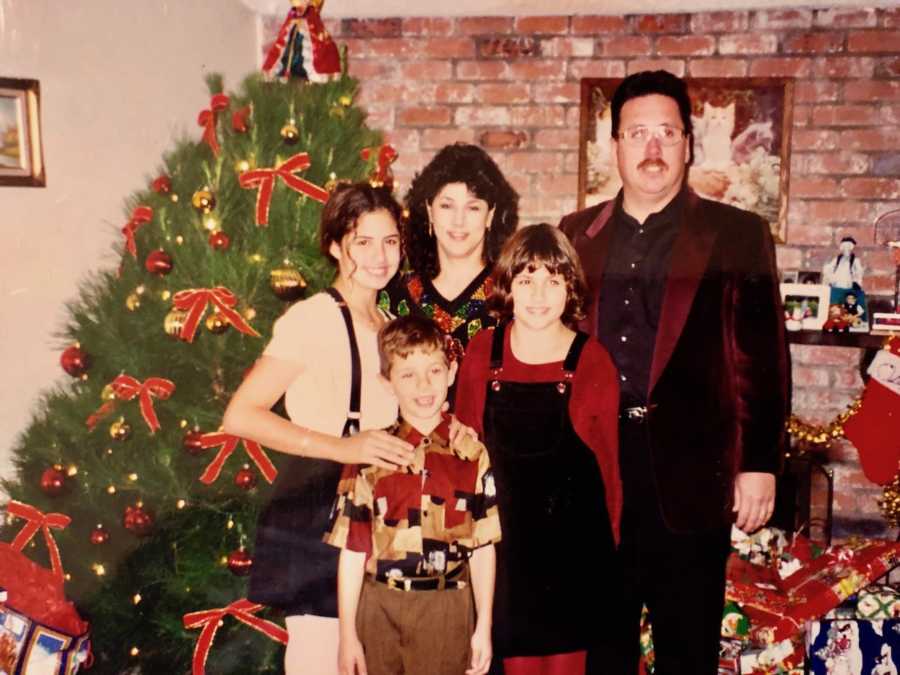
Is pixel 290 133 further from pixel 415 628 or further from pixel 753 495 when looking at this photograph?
pixel 753 495

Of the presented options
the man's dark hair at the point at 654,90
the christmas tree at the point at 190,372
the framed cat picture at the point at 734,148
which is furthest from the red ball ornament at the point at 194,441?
the man's dark hair at the point at 654,90

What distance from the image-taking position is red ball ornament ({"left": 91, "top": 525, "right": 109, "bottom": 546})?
5.31 feet

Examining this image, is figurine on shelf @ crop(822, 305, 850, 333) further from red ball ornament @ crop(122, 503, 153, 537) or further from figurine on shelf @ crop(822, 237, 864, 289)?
red ball ornament @ crop(122, 503, 153, 537)

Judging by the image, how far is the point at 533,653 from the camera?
56.6 inches

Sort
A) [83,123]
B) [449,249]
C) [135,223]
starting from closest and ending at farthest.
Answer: [449,249]
[135,223]
[83,123]

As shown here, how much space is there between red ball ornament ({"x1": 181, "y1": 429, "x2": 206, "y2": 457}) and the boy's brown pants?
43 cm

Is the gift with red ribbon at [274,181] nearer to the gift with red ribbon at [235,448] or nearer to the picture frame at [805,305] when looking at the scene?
the gift with red ribbon at [235,448]

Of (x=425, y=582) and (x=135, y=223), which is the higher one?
(x=135, y=223)

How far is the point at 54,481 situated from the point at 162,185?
653 mm

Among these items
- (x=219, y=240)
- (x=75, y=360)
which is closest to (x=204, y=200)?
(x=219, y=240)

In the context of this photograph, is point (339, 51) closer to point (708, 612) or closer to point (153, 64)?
point (153, 64)

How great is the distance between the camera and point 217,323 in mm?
1502

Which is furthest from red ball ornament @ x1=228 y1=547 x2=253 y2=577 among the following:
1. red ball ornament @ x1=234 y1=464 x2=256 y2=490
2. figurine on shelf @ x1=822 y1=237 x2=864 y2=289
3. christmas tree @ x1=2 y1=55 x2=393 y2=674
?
figurine on shelf @ x1=822 y1=237 x2=864 y2=289

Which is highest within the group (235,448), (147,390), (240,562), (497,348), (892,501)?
(497,348)
